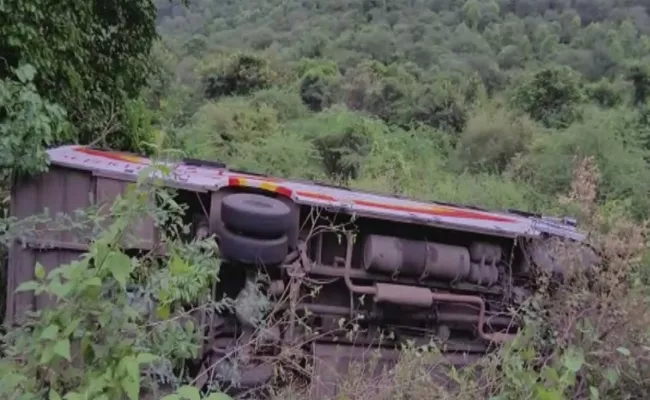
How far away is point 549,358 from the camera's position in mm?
4367

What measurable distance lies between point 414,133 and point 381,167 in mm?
6636

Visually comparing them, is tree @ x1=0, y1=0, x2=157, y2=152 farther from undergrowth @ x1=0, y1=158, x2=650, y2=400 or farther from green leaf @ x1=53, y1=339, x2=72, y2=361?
green leaf @ x1=53, y1=339, x2=72, y2=361

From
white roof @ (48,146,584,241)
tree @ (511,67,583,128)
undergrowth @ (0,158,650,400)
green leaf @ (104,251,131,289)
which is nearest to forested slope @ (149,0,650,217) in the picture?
tree @ (511,67,583,128)

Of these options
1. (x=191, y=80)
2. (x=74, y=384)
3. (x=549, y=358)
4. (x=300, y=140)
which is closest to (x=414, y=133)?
(x=300, y=140)

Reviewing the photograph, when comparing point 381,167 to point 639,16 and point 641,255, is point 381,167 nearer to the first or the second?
point 641,255

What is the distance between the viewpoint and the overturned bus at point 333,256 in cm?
547

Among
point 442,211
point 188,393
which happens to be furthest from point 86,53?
point 188,393

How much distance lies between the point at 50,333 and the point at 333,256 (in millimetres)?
3751

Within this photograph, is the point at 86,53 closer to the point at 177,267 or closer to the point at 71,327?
the point at 177,267

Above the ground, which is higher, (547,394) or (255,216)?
(255,216)

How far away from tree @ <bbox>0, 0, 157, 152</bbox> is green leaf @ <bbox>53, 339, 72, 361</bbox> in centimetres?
376

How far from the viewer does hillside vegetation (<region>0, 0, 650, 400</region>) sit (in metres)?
2.81

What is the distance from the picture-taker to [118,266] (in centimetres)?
257

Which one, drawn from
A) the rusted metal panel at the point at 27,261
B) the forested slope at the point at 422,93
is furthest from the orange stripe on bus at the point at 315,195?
the rusted metal panel at the point at 27,261
